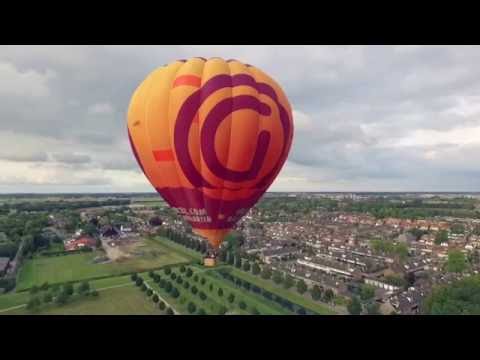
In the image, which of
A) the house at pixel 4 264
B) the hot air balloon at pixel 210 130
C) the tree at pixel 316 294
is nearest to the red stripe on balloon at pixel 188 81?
the hot air balloon at pixel 210 130

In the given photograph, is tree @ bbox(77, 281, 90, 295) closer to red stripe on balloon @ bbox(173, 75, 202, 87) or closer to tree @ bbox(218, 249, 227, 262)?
tree @ bbox(218, 249, 227, 262)

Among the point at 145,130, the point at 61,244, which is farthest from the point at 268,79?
the point at 61,244

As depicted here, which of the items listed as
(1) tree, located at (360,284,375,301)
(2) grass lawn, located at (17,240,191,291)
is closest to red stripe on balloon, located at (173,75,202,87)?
(1) tree, located at (360,284,375,301)

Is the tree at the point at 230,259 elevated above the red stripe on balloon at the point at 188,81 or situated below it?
below

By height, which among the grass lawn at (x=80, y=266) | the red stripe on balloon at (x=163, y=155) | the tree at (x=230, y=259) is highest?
the red stripe on balloon at (x=163, y=155)

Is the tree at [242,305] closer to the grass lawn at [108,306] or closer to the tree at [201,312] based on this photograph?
the tree at [201,312]
